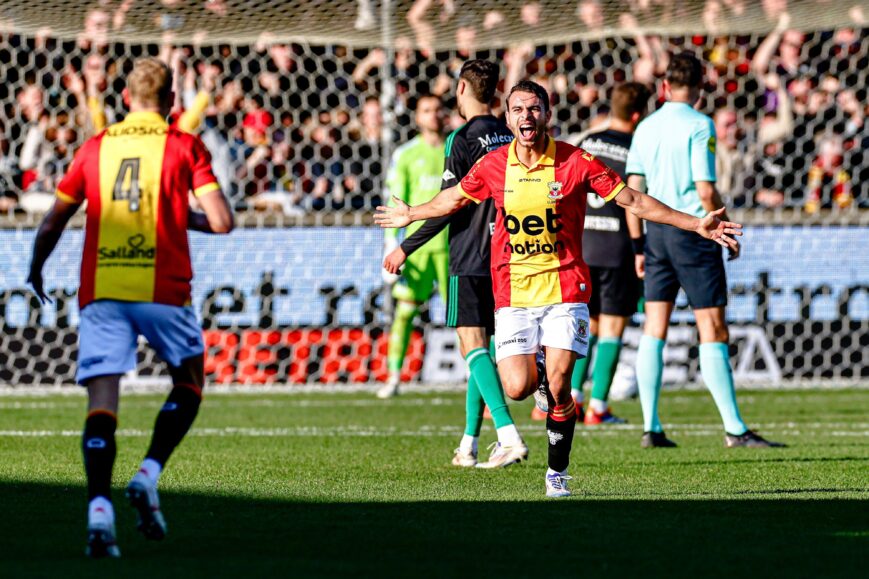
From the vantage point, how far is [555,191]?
6.54 meters

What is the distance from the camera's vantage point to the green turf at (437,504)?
470cm

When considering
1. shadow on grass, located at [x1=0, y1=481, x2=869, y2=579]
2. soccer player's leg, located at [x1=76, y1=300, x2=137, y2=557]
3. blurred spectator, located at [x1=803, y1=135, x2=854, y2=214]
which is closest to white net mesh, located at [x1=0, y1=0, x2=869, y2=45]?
blurred spectator, located at [x1=803, y1=135, x2=854, y2=214]

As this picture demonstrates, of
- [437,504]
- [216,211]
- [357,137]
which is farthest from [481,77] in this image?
[357,137]

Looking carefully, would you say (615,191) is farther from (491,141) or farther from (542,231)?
(491,141)

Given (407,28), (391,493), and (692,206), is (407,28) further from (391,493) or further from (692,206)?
(391,493)

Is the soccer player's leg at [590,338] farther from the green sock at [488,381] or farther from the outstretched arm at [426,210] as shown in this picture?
the outstretched arm at [426,210]

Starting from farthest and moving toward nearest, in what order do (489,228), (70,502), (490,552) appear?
(489,228)
(70,502)
(490,552)

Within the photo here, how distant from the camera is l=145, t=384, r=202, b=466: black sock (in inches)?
206

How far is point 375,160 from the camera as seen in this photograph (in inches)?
575

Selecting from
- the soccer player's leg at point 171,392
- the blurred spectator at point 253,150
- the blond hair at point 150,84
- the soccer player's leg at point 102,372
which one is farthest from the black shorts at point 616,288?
the soccer player's leg at point 102,372

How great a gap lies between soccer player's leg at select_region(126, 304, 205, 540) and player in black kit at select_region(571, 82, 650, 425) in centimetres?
541

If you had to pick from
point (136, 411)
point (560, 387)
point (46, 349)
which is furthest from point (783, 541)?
point (46, 349)

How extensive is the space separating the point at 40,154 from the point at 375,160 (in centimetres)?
322

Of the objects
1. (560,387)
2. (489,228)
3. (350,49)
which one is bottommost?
(560,387)
